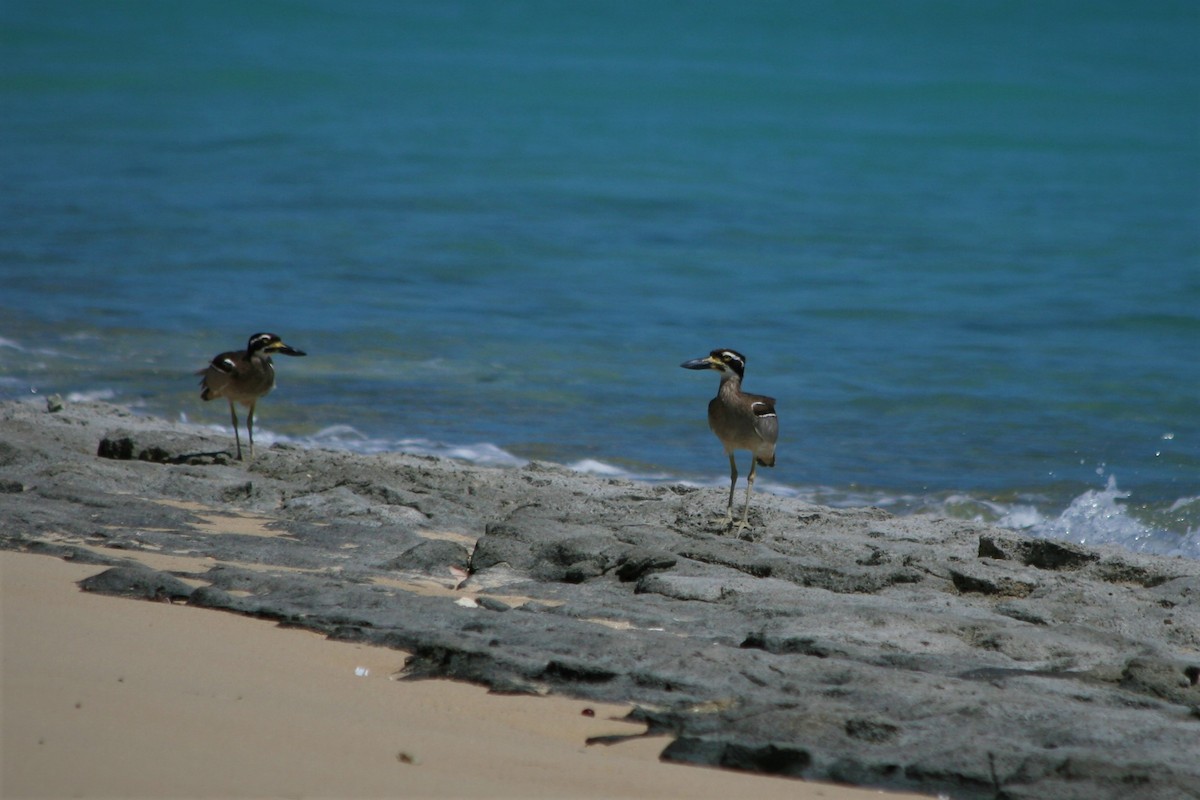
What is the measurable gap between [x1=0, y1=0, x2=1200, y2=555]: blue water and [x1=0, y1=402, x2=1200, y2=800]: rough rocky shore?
→ 10.2 ft

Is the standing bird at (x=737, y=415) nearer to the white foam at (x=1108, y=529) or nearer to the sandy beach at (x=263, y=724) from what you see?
the white foam at (x=1108, y=529)

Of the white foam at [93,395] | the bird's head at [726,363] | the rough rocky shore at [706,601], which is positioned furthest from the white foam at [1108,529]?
the white foam at [93,395]

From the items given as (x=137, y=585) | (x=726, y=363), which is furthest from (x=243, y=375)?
(x=137, y=585)

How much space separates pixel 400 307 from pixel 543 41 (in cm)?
2932

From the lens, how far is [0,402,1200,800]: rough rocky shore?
4.90 meters

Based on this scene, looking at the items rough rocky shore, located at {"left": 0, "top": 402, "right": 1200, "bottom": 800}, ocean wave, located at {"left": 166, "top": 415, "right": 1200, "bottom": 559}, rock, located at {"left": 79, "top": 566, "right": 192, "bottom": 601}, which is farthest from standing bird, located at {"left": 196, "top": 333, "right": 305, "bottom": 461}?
rock, located at {"left": 79, "top": 566, "right": 192, "bottom": 601}

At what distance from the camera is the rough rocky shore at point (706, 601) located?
16.1 feet

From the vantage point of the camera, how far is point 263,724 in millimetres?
4688

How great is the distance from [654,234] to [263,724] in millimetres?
20022

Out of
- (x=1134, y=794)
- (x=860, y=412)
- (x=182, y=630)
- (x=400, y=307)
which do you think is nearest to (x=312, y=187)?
(x=400, y=307)

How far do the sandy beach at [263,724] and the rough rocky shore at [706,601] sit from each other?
0.14 m

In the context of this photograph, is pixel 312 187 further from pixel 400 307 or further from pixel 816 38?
pixel 816 38

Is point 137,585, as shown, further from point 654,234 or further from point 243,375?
point 654,234

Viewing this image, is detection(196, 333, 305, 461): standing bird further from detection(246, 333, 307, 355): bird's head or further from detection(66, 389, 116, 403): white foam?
detection(66, 389, 116, 403): white foam
